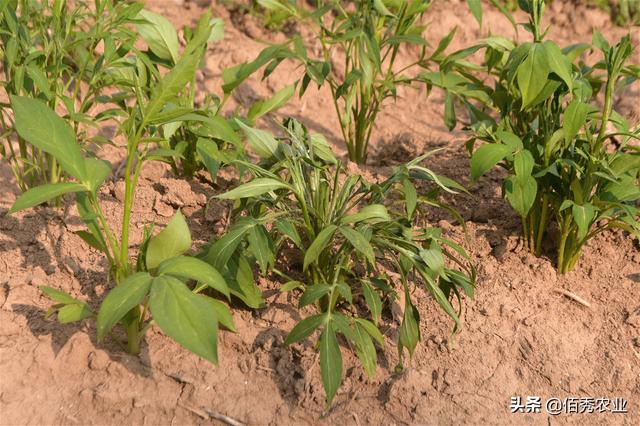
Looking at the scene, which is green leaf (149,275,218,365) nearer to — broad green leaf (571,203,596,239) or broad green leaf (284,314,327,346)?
broad green leaf (284,314,327,346)

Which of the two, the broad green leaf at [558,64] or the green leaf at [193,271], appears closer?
the green leaf at [193,271]

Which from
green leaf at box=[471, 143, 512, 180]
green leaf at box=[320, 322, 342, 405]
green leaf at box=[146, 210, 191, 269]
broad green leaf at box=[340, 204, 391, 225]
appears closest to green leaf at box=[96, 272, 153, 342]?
green leaf at box=[146, 210, 191, 269]

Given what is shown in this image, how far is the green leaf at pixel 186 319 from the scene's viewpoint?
172cm

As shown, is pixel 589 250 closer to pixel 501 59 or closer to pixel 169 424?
pixel 501 59

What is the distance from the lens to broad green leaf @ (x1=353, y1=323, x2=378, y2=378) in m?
2.18

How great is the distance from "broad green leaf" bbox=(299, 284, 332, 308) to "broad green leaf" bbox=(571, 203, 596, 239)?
781 millimetres

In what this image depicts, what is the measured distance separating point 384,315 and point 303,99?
178cm

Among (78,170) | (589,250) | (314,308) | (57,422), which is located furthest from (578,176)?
(57,422)

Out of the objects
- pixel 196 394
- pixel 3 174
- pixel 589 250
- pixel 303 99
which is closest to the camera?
pixel 196 394

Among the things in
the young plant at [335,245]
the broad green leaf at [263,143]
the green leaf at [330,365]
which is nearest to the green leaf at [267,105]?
the young plant at [335,245]

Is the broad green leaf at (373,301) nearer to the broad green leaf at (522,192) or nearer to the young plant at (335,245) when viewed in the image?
the young plant at (335,245)

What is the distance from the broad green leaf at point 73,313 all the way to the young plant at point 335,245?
365mm

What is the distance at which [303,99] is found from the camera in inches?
158
